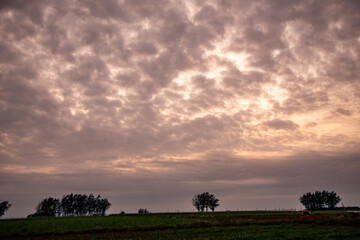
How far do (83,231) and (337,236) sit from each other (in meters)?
40.2

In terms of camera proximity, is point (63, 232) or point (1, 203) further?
point (1, 203)

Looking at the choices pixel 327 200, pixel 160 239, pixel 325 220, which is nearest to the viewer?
pixel 160 239

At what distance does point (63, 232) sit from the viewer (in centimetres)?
4066

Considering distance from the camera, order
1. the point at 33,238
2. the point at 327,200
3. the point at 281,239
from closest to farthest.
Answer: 1. the point at 281,239
2. the point at 33,238
3. the point at 327,200

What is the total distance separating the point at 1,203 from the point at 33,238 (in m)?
189

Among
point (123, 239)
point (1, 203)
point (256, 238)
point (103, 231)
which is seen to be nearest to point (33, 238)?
point (103, 231)

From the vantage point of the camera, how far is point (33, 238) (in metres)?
36.6

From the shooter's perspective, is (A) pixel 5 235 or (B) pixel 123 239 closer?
(B) pixel 123 239

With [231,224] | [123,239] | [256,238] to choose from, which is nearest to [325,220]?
[231,224]

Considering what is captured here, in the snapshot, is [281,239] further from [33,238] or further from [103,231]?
[33,238]

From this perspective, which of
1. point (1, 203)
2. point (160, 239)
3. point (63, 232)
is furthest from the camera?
point (1, 203)

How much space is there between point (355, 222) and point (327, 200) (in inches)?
7517

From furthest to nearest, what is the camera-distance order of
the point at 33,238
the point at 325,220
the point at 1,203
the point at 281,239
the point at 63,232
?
1. the point at 1,203
2. the point at 325,220
3. the point at 63,232
4. the point at 33,238
5. the point at 281,239

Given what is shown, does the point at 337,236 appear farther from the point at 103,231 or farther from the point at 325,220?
the point at 103,231
